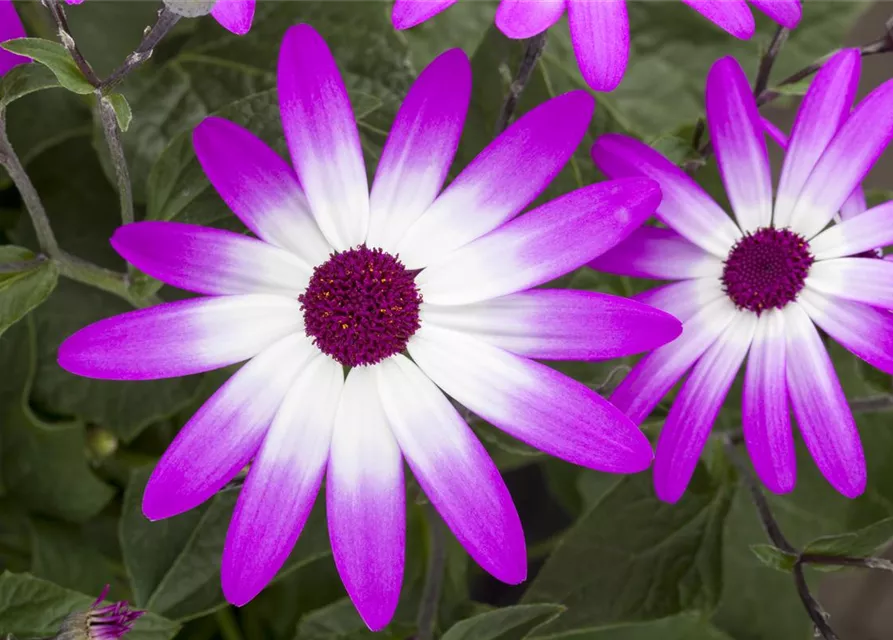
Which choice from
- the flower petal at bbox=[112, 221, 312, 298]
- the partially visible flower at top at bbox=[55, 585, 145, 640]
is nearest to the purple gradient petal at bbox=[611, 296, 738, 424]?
the flower petal at bbox=[112, 221, 312, 298]

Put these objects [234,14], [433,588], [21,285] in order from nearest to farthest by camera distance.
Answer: [234,14], [21,285], [433,588]

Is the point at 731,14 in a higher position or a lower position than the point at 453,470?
higher

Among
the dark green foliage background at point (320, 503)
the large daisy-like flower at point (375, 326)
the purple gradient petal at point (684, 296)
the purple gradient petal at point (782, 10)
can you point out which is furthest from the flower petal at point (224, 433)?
the purple gradient petal at point (782, 10)

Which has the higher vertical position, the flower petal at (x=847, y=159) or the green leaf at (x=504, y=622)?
the flower petal at (x=847, y=159)

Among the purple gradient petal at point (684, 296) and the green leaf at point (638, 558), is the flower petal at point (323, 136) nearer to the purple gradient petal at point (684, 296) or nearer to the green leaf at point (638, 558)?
the purple gradient petal at point (684, 296)

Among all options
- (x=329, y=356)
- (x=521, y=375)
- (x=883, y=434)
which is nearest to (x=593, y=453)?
(x=521, y=375)

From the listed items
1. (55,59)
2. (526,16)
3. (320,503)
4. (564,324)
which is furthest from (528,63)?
(320,503)

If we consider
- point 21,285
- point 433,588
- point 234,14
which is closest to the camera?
point 234,14

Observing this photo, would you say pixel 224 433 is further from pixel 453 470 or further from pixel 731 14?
pixel 731 14
